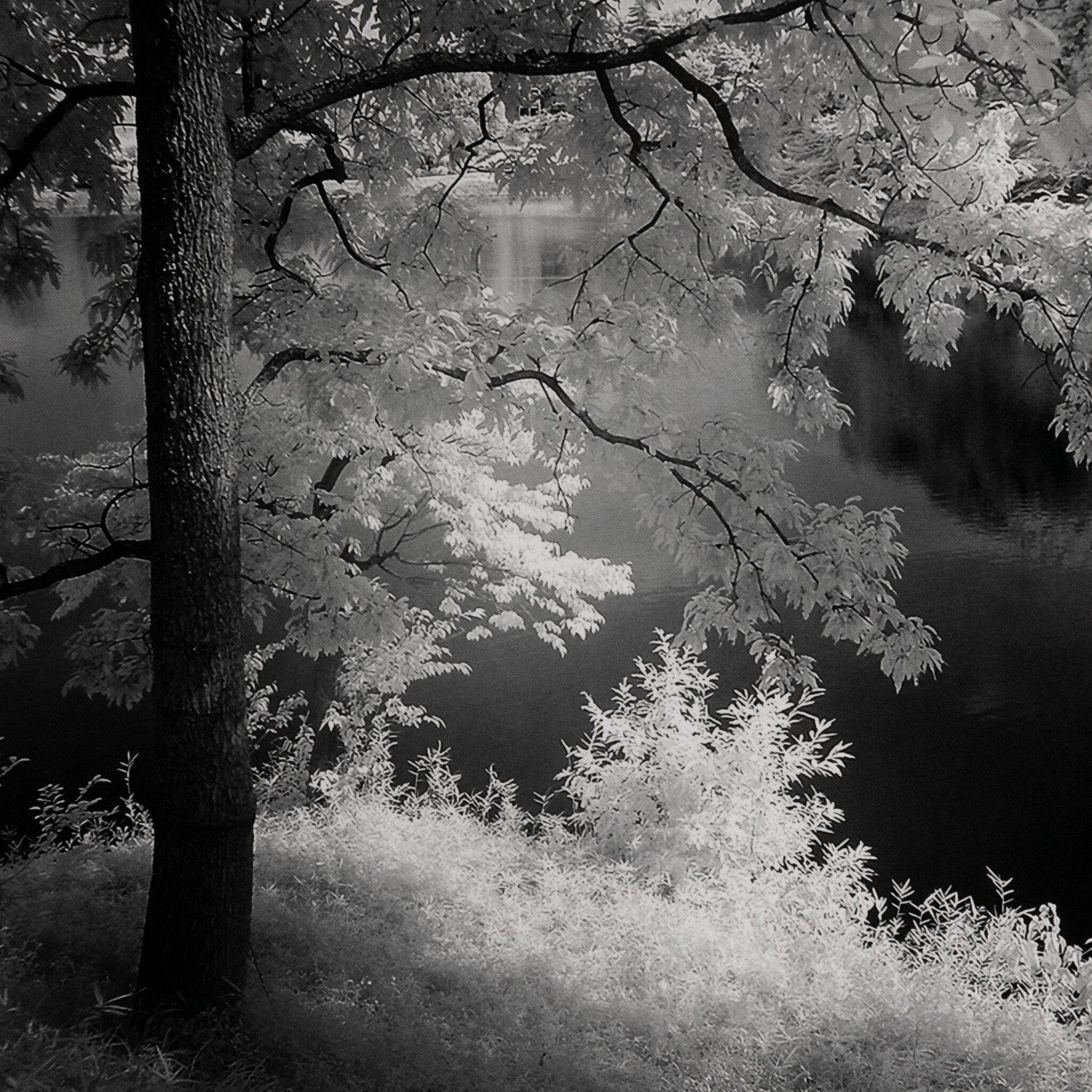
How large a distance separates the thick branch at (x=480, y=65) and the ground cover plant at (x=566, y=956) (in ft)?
10.6

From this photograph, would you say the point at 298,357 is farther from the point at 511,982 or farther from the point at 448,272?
the point at 511,982

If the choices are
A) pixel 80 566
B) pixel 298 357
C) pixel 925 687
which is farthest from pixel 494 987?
pixel 925 687

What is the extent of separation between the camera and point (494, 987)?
4816 mm

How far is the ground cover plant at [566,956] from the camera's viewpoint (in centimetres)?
348

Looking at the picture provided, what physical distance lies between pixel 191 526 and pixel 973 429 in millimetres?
21362

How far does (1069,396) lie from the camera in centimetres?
409

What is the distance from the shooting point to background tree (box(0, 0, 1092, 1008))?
3244 millimetres

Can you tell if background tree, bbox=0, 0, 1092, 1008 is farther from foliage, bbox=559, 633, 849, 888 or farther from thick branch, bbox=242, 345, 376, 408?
foliage, bbox=559, 633, 849, 888

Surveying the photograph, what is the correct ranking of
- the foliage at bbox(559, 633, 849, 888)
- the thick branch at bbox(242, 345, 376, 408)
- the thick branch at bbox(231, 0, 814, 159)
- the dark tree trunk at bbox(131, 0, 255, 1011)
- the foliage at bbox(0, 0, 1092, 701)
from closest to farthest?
1. the dark tree trunk at bbox(131, 0, 255, 1011)
2. the thick branch at bbox(231, 0, 814, 159)
3. the foliage at bbox(0, 0, 1092, 701)
4. the thick branch at bbox(242, 345, 376, 408)
5. the foliage at bbox(559, 633, 849, 888)

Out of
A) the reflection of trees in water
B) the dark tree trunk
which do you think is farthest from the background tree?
the reflection of trees in water

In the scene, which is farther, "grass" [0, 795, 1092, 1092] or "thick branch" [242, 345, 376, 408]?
"thick branch" [242, 345, 376, 408]

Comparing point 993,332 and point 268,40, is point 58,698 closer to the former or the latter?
point 268,40

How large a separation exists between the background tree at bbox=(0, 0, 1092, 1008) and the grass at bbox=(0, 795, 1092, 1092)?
456 millimetres

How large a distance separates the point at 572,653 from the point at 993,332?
21727 millimetres
